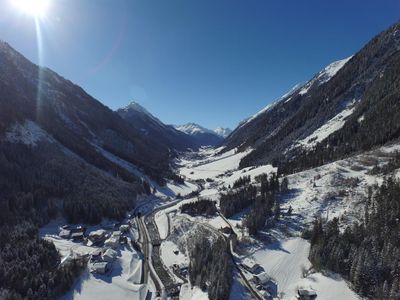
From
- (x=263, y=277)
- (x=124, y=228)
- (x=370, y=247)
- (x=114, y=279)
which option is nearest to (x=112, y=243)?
(x=124, y=228)

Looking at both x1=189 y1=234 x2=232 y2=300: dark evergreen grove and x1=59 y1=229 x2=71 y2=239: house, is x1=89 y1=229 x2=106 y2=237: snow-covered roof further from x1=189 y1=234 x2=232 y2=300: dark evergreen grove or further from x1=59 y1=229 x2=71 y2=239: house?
x1=189 y1=234 x2=232 y2=300: dark evergreen grove

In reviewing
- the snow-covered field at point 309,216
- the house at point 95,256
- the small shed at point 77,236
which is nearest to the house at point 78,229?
the small shed at point 77,236

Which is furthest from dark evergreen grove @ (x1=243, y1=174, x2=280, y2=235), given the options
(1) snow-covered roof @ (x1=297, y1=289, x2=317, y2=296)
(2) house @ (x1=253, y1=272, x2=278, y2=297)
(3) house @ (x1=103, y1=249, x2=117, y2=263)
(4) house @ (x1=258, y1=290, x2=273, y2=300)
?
(3) house @ (x1=103, y1=249, x2=117, y2=263)

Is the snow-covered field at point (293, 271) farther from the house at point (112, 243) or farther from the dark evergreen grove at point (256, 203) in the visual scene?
the house at point (112, 243)

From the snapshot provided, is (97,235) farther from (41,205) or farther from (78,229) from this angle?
(41,205)

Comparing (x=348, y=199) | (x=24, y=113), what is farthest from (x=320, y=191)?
(x=24, y=113)
